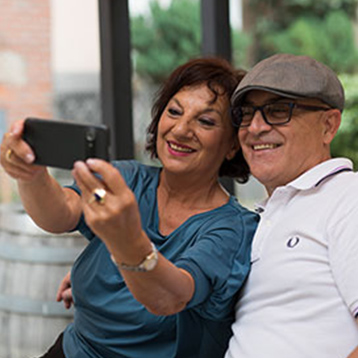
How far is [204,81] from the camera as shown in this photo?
1.42 metres

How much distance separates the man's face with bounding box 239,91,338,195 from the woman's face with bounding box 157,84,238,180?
100mm

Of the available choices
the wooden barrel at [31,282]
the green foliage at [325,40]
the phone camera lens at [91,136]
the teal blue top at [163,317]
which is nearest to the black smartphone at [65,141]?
the phone camera lens at [91,136]

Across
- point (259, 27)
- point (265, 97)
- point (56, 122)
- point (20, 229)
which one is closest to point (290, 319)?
point (265, 97)

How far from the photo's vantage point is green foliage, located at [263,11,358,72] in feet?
29.5

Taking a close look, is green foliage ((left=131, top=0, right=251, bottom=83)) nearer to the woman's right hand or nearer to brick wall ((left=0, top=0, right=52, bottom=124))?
brick wall ((left=0, top=0, right=52, bottom=124))

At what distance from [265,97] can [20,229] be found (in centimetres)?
107

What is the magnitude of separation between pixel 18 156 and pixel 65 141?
0.11 meters

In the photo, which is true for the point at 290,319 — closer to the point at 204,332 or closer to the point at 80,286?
the point at 204,332

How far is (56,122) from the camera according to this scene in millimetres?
1040

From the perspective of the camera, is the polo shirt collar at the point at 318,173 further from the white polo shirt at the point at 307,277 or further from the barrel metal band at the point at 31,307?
the barrel metal band at the point at 31,307

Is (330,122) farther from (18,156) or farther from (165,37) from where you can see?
(165,37)

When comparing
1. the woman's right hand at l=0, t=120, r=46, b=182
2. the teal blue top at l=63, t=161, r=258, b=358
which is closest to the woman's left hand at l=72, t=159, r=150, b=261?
the woman's right hand at l=0, t=120, r=46, b=182

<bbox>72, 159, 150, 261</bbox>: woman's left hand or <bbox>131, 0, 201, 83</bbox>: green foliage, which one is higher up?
<bbox>131, 0, 201, 83</bbox>: green foliage

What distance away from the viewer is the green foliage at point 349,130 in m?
7.49
